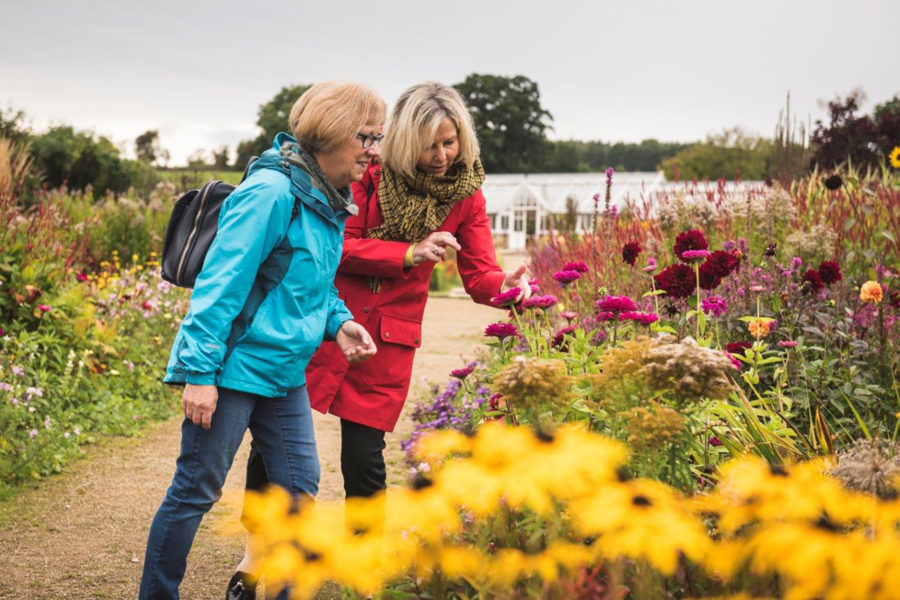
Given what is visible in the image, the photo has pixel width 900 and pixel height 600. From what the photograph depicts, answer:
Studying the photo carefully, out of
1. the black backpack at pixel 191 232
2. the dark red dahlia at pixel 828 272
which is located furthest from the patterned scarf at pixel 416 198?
the dark red dahlia at pixel 828 272

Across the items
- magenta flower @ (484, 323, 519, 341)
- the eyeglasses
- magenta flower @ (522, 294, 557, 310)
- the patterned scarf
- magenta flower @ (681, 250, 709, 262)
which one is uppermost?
the eyeglasses

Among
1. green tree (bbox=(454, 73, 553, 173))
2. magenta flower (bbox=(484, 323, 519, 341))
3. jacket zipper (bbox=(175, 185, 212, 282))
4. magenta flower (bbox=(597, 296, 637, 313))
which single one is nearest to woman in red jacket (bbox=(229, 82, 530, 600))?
magenta flower (bbox=(484, 323, 519, 341))

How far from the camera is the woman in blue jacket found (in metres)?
2.23

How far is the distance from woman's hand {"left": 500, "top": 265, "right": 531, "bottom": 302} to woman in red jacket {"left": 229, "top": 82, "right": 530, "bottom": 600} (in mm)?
13

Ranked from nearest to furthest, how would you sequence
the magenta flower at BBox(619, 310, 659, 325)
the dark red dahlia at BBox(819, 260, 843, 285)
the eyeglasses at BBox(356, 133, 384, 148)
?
the eyeglasses at BBox(356, 133, 384, 148) < the magenta flower at BBox(619, 310, 659, 325) < the dark red dahlia at BBox(819, 260, 843, 285)

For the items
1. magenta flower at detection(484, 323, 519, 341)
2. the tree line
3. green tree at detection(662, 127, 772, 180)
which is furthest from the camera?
green tree at detection(662, 127, 772, 180)

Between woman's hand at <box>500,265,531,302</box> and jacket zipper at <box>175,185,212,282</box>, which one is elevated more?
jacket zipper at <box>175,185,212,282</box>

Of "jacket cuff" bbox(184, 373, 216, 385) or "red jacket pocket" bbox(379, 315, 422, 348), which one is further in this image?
"red jacket pocket" bbox(379, 315, 422, 348)

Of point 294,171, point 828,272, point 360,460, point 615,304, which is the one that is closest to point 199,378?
point 294,171

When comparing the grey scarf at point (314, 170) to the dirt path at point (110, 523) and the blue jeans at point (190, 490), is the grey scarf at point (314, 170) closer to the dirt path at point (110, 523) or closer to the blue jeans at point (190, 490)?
the blue jeans at point (190, 490)

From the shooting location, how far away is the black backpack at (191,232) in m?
2.46

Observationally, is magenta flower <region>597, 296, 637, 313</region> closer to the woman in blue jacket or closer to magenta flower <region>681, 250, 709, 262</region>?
magenta flower <region>681, 250, 709, 262</region>

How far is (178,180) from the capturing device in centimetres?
1484

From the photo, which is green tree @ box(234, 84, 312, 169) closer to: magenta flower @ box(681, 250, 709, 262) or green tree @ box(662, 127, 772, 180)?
green tree @ box(662, 127, 772, 180)
